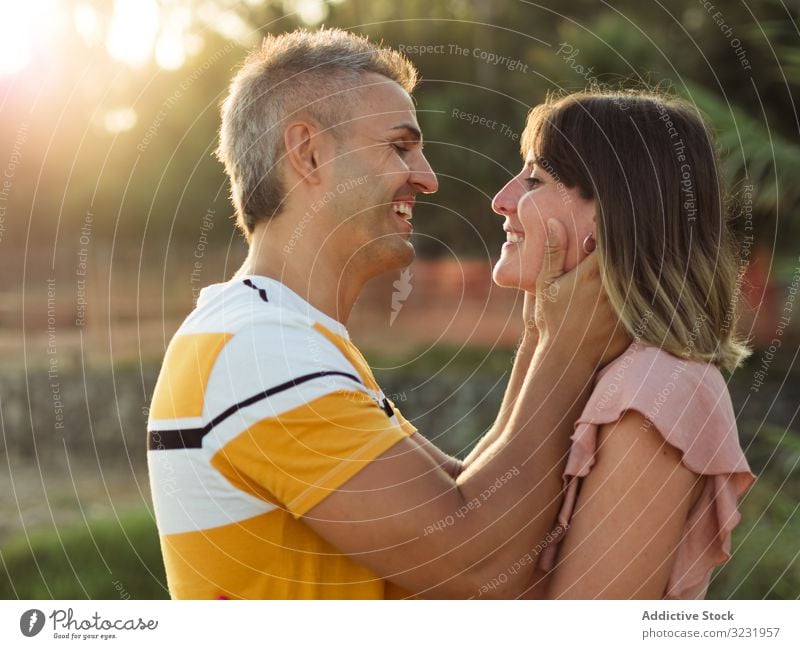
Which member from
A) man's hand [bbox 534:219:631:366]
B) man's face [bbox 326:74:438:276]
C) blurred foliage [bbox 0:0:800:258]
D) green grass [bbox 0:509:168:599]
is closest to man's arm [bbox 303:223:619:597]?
man's hand [bbox 534:219:631:366]

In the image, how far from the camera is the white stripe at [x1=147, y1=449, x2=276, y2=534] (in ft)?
8.30

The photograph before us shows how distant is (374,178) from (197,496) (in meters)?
1.01

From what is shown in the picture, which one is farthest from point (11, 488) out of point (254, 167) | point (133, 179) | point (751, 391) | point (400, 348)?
point (254, 167)

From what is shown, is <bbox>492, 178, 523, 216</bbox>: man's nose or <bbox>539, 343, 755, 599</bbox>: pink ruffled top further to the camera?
<bbox>492, 178, 523, 216</bbox>: man's nose

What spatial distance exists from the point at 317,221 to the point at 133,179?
898cm

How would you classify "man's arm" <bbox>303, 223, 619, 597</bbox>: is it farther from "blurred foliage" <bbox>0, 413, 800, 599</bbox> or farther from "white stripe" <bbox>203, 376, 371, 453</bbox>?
"blurred foliage" <bbox>0, 413, 800, 599</bbox>

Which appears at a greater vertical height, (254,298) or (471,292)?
(471,292)

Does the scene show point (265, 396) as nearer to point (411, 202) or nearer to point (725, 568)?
point (411, 202)

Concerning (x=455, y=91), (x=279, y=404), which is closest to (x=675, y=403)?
(x=279, y=404)

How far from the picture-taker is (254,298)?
8.52 feet

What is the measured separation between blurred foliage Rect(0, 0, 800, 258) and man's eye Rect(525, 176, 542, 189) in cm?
448

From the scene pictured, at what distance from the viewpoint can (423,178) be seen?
3.04m

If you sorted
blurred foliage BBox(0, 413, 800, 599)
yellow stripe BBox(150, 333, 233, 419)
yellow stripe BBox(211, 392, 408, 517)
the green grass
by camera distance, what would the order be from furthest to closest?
the green grass → blurred foliage BBox(0, 413, 800, 599) → yellow stripe BBox(150, 333, 233, 419) → yellow stripe BBox(211, 392, 408, 517)

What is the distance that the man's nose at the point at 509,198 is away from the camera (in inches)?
114
